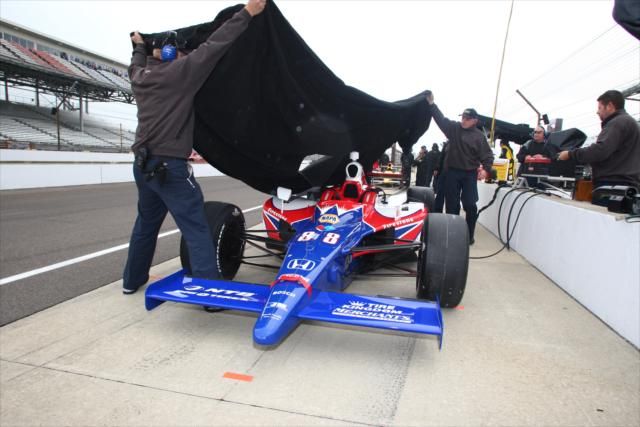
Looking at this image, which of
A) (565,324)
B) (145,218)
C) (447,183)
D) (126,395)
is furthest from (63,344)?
(447,183)

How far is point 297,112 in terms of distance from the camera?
364 centimetres

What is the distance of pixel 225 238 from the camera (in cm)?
355

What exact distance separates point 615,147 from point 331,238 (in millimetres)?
2734

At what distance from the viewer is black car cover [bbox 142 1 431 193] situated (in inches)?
118

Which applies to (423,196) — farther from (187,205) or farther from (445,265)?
(187,205)

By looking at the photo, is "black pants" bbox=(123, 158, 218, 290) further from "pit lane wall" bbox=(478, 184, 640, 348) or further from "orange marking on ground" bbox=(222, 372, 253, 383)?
"pit lane wall" bbox=(478, 184, 640, 348)

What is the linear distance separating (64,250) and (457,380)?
4497mm

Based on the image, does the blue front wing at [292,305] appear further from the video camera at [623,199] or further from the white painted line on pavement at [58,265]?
the white painted line on pavement at [58,265]

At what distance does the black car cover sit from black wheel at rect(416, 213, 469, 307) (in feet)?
5.13

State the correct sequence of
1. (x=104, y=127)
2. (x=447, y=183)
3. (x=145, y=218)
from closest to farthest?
(x=145, y=218) → (x=447, y=183) → (x=104, y=127)

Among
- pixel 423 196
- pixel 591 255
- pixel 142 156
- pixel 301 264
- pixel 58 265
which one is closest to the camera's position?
pixel 301 264

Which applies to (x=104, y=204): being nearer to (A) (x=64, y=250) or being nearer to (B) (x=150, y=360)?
(A) (x=64, y=250)

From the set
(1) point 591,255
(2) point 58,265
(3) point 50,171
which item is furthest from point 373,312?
(3) point 50,171

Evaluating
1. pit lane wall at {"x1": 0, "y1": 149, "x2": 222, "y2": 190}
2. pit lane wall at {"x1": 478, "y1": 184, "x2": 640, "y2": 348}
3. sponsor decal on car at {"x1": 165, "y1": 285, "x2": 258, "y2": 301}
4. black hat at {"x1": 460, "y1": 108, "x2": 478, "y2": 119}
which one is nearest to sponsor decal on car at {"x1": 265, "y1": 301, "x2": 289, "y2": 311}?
sponsor decal on car at {"x1": 165, "y1": 285, "x2": 258, "y2": 301}
